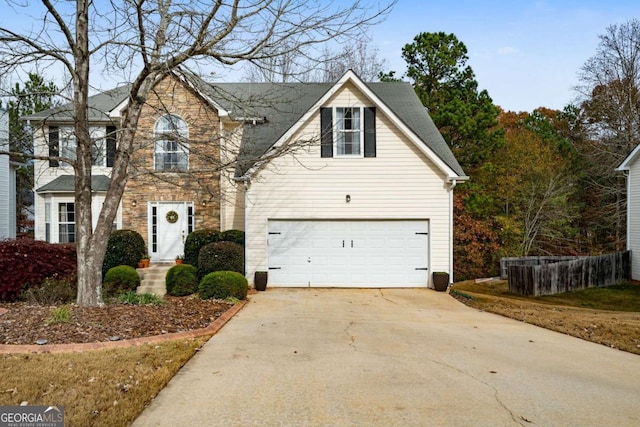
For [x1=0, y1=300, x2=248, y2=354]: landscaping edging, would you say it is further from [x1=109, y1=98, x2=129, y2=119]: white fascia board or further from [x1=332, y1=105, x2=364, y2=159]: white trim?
[x1=109, y1=98, x2=129, y2=119]: white fascia board

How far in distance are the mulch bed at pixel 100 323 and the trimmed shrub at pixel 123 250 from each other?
5981 millimetres

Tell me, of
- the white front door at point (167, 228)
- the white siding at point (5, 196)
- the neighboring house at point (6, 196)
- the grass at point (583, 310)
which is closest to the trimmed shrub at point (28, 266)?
the white front door at point (167, 228)

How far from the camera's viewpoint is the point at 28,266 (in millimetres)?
11867

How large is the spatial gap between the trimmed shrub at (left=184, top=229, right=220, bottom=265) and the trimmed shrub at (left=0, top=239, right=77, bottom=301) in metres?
3.56

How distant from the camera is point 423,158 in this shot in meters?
14.9

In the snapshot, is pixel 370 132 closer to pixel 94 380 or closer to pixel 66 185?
pixel 66 185

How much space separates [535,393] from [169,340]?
512cm

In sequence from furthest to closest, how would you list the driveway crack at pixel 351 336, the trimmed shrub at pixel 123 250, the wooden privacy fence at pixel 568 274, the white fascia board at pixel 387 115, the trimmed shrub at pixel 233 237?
the wooden privacy fence at pixel 568 274, the trimmed shrub at pixel 233 237, the trimmed shrub at pixel 123 250, the white fascia board at pixel 387 115, the driveway crack at pixel 351 336

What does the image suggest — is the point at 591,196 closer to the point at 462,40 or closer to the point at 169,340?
the point at 462,40

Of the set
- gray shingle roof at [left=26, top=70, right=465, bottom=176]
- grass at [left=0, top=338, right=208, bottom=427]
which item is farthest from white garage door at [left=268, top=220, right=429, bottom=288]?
grass at [left=0, top=338, right=208, bottom=427]

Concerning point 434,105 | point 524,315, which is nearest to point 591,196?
point 434,105

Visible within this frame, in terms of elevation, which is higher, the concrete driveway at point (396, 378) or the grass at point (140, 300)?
the grass at point (140, 300)

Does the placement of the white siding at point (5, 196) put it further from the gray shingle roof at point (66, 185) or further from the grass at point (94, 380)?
the grass at point (94, 380)

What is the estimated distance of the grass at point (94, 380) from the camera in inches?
182
